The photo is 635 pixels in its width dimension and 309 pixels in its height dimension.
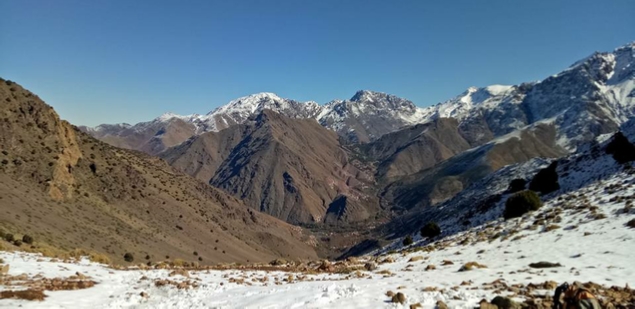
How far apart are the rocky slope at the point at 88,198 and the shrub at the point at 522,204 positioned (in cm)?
4433

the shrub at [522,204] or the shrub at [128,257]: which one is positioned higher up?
the shrub at [522,204]

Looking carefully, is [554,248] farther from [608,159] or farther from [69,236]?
[69,236]

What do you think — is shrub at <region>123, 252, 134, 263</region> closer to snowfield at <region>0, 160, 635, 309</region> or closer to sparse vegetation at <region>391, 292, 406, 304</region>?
snowfield at <region>0, 160, 635, 309</region>

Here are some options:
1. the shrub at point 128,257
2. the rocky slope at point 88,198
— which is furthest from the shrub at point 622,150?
the shrub at point 128,257

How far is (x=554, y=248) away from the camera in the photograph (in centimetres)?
2044

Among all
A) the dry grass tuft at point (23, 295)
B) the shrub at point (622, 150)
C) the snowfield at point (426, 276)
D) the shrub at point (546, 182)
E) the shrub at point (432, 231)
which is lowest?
the shrub at point (432, 231)

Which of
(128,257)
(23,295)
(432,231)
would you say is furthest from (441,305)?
(128,257)

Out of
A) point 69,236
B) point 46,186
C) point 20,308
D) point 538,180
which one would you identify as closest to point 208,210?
point 46,186

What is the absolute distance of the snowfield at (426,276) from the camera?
47.0 feet

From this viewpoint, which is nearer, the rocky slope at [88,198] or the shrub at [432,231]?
the shrub at [432,231]

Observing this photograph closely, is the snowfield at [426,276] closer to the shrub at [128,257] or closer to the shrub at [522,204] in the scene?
the shrub at [522,204]

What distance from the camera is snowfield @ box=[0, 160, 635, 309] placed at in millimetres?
14336

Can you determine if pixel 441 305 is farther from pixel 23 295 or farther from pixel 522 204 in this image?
pixel 522 204

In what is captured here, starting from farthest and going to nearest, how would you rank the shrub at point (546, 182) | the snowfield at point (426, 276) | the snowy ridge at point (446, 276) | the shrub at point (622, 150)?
1. the shrub at point (546, 182)
2. the shrub at point (622, 150)
3. the snowfield at point (426, 276)
4. the snowy ridge at point (446, 276)
